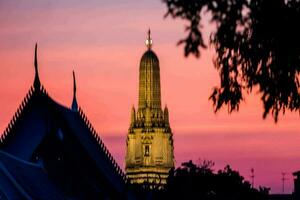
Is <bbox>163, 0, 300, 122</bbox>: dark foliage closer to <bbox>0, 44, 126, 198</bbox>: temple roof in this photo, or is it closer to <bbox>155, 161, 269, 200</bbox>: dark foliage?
<bbox>0, 44, 126, 198</bbox>: temple roof

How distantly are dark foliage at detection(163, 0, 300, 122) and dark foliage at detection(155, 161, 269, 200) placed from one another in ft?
183

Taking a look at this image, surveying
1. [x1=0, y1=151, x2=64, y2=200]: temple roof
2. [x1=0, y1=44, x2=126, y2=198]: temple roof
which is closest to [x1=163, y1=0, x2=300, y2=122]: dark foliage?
[x1=0, y1=151, x2=64, y2=200]: temple roof

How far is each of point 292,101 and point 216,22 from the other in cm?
359

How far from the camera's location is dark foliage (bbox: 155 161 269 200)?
81500mm

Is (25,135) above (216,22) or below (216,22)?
above

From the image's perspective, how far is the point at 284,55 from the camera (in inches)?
887

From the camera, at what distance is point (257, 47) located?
23.0 meters

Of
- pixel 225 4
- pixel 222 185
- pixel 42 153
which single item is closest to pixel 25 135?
pixel 42 153

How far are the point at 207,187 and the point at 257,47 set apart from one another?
61.1 m

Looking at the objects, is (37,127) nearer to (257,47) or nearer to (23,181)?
(23,181)

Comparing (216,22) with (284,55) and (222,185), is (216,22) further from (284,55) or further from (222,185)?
(222,185)

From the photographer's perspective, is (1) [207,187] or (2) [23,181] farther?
(1) [207,187]

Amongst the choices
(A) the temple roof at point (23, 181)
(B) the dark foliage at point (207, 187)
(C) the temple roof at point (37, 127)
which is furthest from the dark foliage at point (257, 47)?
(B) the dark foliage at point (207, 187)

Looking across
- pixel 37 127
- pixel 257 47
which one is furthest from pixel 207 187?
pixel 257 47
